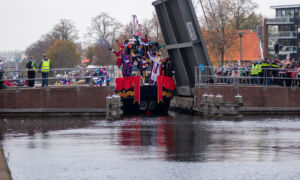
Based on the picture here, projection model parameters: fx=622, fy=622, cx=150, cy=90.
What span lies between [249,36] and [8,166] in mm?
81963

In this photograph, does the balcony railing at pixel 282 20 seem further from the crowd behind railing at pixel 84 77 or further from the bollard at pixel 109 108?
the bollard at pixel 109 108

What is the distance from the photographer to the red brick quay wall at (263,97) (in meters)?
28.1

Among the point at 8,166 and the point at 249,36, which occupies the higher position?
the point at 249,36

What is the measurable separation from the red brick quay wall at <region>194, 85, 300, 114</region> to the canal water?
20.5 feet

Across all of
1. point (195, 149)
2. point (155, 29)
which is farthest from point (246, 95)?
point (155, 29)

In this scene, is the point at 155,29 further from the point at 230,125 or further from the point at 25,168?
the point at 25,168

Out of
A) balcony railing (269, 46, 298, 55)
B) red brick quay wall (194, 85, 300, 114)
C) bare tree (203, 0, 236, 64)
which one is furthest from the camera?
balcony railing (269, 46, 298, 55)

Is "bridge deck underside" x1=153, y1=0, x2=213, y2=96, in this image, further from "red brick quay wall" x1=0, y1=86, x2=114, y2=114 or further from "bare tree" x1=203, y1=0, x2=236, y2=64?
"bare tree" x1=203, y1=0, x2=236, y2=64

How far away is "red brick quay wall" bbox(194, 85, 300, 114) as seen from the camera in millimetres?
28094

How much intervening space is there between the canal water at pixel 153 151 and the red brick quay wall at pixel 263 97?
626 cm

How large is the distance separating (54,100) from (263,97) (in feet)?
31.2

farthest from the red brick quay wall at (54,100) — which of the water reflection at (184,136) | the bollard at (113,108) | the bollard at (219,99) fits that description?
the bollard at (219,99)

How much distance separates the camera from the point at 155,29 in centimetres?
6600

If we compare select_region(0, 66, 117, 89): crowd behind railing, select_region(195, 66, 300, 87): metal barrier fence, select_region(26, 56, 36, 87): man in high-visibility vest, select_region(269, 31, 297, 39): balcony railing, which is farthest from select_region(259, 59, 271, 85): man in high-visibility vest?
select_region(269, 31, 297, 39): balcony railing
